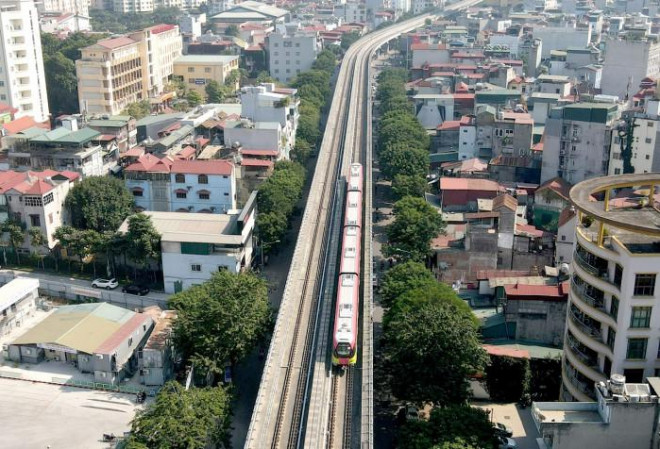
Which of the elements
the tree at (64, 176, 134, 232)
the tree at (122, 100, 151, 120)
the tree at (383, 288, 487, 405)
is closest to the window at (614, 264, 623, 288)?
the tree at (383, 288, 487, 405)

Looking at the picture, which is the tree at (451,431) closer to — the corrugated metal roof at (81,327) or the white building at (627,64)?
the corrugated metal roof at (81,327)

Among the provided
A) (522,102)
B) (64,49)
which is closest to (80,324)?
(522,102)

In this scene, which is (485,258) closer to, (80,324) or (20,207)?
(80,324)

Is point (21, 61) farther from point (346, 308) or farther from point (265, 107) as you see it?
point (346, 308)

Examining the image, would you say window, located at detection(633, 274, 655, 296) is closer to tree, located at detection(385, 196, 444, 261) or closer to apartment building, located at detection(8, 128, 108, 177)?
tree, located at detection(385, 196, 444, 261)

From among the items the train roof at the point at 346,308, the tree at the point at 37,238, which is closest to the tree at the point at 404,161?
the train roof at the point at 346,308

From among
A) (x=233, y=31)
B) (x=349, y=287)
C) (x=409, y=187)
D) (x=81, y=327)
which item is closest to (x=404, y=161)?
(x=409, y=187)
